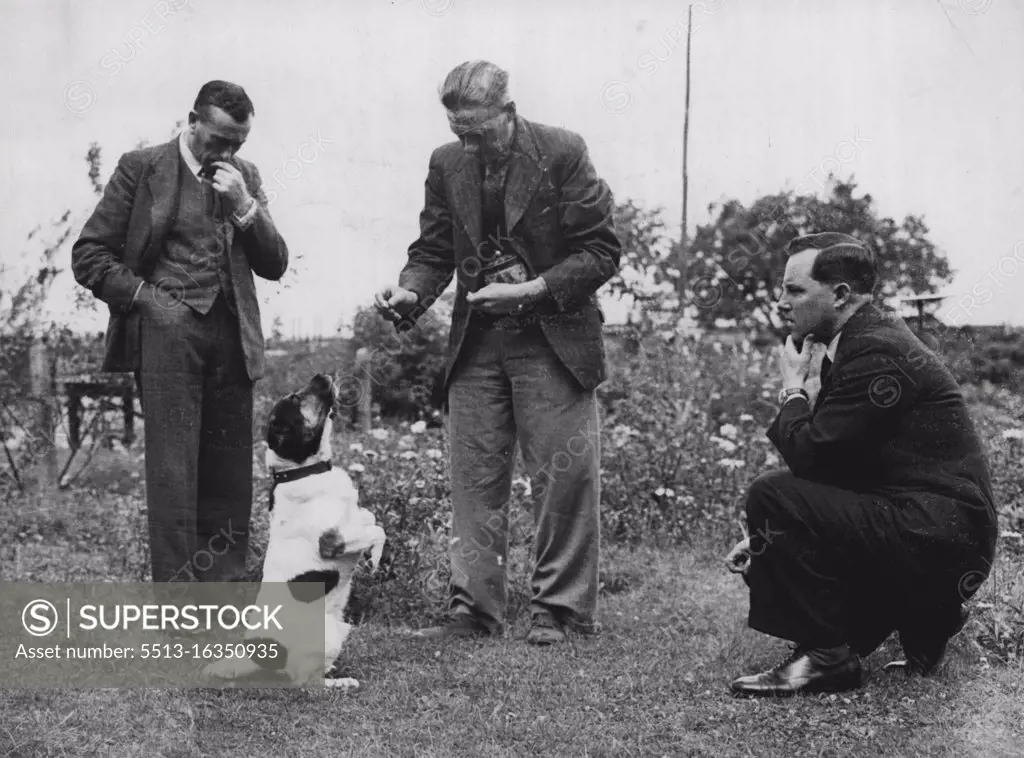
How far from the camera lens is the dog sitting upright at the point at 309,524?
136 inches

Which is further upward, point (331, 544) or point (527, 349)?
point (527, 349)

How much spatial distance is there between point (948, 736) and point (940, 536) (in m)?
0.60

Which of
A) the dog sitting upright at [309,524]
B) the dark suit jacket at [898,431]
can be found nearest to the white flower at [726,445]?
the dark suit jacket at [898,431]

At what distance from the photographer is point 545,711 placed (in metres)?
3.40

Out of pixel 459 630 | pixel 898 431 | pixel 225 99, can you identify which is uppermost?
pixel 225 99

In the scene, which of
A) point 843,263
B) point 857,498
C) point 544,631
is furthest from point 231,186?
point 857,498

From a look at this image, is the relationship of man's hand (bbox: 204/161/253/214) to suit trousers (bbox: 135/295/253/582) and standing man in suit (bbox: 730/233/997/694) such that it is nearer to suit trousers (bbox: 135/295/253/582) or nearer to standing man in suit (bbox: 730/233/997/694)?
suit trousers (bbox: 135/295/253/582)

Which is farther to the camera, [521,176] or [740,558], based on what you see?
[521,176]

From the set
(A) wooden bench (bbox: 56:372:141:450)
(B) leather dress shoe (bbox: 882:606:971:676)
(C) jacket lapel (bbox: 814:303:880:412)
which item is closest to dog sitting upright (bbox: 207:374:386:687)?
(C) jacket lapel (bbox: 814:303:880:412)

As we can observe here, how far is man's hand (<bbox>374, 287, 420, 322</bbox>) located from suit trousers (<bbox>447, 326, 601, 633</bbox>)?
0.28 metres

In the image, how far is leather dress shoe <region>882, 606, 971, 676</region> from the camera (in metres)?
3.65

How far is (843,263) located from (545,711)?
1725 millimetres

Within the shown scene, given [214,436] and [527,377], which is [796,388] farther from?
[214,436]

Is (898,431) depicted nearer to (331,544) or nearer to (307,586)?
(331,544)
